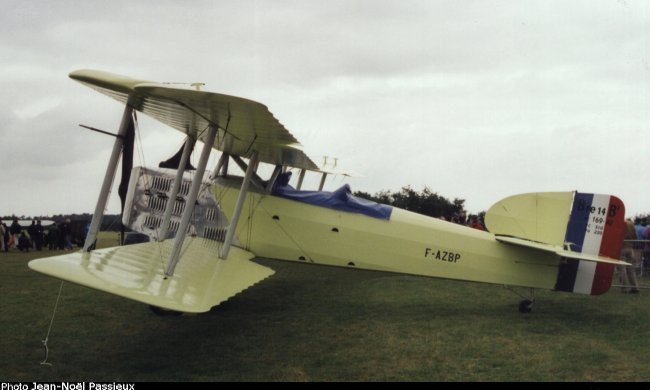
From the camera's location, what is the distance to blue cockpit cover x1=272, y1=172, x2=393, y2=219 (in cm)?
796

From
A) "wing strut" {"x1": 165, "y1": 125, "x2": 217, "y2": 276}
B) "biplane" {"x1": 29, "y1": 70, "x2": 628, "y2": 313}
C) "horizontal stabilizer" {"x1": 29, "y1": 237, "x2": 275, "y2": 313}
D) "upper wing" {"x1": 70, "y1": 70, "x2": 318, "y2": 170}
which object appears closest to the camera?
"horizontal stabilizer" {"x1": 29, "y1": 237, "x2": 275, "y2": 313}

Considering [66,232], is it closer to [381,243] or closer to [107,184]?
[381,243]

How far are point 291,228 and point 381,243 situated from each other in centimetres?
133

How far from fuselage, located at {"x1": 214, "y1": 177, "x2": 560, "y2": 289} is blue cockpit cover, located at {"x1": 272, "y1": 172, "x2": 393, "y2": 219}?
74mm

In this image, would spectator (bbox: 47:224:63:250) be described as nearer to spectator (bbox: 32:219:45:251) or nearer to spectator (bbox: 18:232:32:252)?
spectator (bbox: 32:219:45:251)

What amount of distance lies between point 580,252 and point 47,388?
254 inches

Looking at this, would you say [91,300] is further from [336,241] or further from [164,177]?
[336,241]

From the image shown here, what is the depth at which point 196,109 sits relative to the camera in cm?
550

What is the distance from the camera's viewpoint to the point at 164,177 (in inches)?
344

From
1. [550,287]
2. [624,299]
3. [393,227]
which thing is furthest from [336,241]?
[624,299]

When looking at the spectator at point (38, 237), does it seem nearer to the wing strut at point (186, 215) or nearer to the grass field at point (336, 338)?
the grass field at point (336, 338)

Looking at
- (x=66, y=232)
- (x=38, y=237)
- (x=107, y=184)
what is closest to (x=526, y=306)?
(x=107, y=184)

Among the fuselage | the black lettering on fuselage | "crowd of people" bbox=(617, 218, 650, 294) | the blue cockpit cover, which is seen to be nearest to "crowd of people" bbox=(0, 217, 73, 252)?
the fuselage

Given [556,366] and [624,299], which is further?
[624,299]
